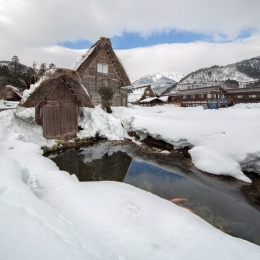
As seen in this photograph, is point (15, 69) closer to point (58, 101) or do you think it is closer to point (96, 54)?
point (96, 54)

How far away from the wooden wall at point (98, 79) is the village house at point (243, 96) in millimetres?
29644

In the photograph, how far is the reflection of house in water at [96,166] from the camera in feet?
22.2

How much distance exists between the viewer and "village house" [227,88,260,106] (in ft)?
116

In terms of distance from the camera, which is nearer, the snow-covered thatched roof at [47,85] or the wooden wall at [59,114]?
the snow-covered thatched roof at [47,85]

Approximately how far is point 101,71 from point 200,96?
26.7 metres

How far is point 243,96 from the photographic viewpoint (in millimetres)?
37062

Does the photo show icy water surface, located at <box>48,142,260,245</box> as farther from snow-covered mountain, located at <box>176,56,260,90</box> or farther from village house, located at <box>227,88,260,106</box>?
snow-covered mountain, located at <box>176,56,260,90</box>

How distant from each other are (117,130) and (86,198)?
33.7 feet

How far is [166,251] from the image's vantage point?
7.26ft

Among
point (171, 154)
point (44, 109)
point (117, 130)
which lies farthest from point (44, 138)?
point (171, 154)

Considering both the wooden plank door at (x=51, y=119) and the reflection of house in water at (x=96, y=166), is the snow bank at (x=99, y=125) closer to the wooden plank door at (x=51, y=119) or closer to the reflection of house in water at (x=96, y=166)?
the wooden plank door at (x=51, y=119)

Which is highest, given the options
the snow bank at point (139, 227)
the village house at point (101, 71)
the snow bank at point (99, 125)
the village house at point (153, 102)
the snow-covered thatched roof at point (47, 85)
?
the village house at point (101, 71)

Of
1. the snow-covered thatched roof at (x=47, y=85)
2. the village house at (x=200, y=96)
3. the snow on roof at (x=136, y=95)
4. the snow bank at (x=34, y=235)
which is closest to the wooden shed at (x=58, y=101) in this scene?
the snow-covered thatched roof at (x=47, y=85)

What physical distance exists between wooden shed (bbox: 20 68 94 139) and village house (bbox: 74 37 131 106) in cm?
571
